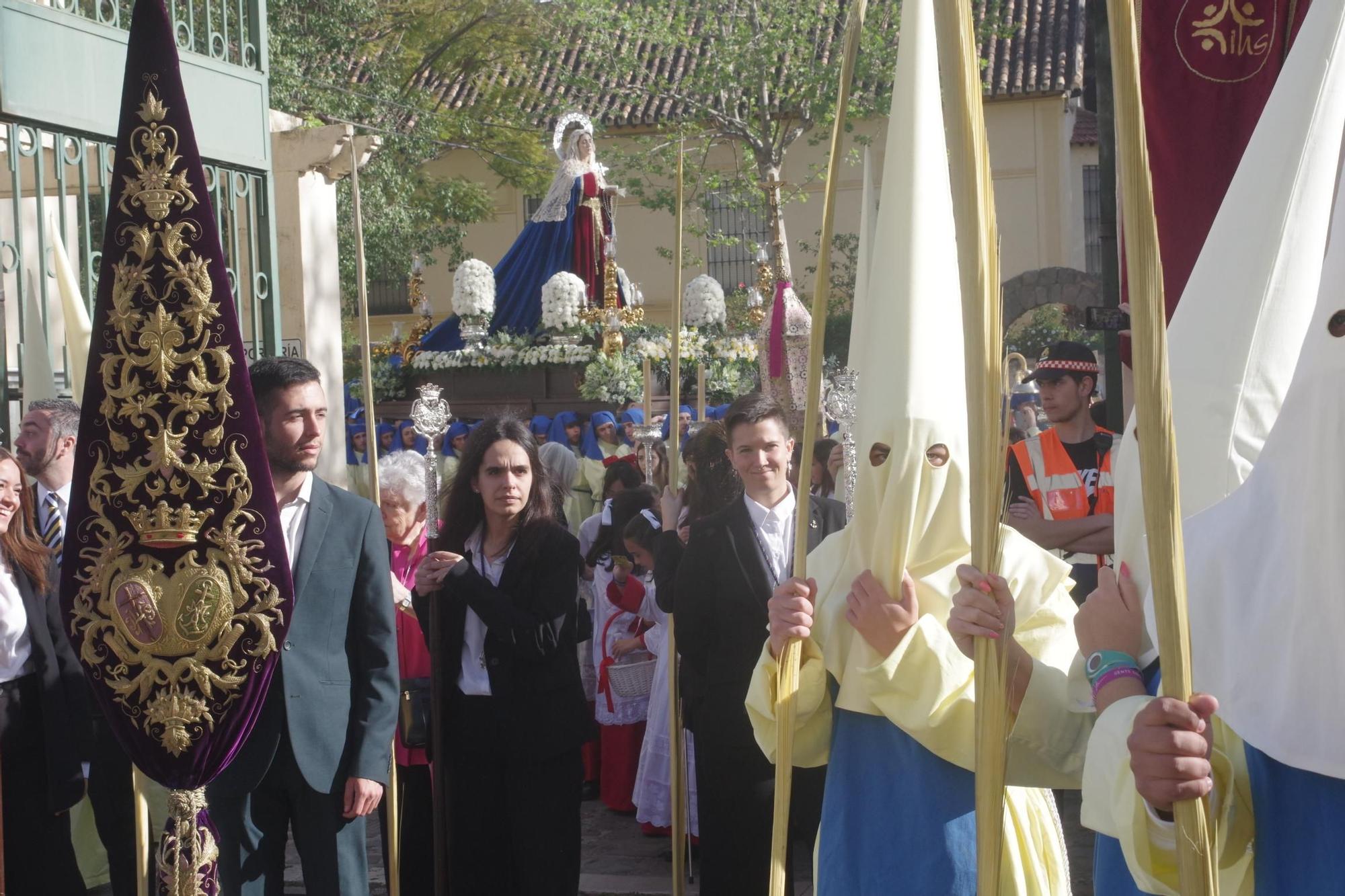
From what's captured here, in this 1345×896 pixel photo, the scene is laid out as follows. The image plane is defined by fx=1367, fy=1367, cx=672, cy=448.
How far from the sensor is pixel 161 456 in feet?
9.70

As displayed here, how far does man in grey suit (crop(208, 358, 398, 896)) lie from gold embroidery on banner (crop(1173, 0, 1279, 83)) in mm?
2402

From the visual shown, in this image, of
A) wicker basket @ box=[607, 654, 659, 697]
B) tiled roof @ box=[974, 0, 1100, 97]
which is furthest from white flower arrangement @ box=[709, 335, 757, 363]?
tiled roof @ box=[974, 0, 1100, 97]

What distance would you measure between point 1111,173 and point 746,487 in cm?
143

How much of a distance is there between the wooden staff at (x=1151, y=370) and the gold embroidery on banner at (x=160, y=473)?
2112mm

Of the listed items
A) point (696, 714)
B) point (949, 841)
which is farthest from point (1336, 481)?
point (696, 714)

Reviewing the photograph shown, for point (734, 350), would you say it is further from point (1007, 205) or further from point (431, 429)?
point (1007, 205)

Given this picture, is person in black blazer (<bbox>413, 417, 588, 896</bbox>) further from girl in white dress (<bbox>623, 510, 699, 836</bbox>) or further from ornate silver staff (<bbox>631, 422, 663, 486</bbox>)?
ornate silver staff (<bbox>631, 422, 663, 486</bbox>)

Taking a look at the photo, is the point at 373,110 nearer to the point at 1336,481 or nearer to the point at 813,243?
the point at 813,243

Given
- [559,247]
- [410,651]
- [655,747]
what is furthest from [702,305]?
[410,651]

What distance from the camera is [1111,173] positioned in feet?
13.3

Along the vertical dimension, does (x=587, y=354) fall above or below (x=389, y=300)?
below

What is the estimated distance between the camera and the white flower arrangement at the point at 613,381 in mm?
12109

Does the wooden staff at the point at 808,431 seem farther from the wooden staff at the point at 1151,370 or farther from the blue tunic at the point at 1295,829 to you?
the blue tunic at the point at 1295,829

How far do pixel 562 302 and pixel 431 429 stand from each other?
924 cm
